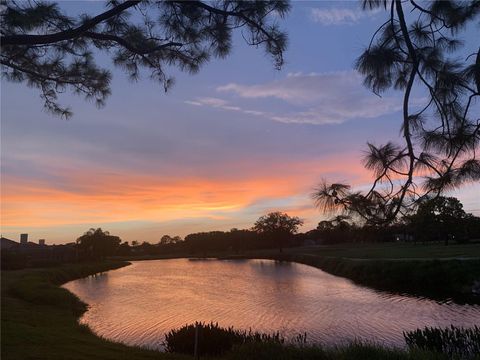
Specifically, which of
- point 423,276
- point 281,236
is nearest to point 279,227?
point 281,236

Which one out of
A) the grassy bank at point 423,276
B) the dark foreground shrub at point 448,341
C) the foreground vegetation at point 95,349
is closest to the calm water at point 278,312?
the grassy bank at point 423,276

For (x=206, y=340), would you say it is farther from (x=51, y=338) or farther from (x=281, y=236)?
(x=281, y=236)

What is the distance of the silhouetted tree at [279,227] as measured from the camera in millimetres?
113875

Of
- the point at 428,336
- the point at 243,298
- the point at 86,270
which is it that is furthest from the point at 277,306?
the point at 86,270

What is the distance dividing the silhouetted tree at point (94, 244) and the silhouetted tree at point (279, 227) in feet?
130

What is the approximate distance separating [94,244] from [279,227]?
148 ft

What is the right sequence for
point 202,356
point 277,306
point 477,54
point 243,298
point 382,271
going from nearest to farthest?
point 477,54 → point 202,356 → point 277,306 → point 243,298 → point 382,271

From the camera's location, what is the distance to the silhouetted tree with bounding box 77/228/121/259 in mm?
83312

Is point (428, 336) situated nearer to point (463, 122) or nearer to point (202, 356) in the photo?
point (202, 356)

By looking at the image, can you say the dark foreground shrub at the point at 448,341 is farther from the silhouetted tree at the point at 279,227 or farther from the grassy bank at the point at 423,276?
the silhouetted tree at the point at 279,227

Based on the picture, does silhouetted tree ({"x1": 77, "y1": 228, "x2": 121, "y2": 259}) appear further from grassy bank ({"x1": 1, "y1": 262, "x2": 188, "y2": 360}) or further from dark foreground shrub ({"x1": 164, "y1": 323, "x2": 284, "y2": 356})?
dark foreground shrub ({"x1": 164, "y1": 323, "x2": 284, "y2": 356})

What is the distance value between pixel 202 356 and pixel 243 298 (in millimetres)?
18081

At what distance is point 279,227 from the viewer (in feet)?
375

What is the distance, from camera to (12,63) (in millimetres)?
9250
